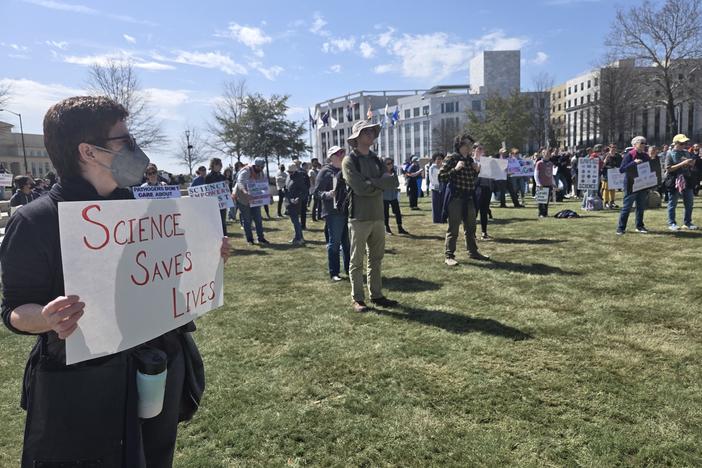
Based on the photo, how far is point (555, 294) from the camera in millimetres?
6148

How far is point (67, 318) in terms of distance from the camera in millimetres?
1538

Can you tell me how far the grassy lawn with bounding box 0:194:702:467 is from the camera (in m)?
3.03

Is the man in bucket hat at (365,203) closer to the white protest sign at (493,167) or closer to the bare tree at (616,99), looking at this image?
the white protest sign at (493,167)

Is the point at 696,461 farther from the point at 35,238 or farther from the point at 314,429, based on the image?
the point at 35,238

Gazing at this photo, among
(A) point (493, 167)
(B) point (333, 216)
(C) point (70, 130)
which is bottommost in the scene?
(B) point (333, 216)

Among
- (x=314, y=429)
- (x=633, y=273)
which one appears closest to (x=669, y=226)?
(x=633, y=273)

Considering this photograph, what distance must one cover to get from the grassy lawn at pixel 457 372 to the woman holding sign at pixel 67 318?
1486mm

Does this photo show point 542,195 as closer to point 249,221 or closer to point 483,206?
point 483,206

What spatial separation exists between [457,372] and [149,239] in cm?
295

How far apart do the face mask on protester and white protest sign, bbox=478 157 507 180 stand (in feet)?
34.9

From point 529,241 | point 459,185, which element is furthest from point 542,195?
point 459,185

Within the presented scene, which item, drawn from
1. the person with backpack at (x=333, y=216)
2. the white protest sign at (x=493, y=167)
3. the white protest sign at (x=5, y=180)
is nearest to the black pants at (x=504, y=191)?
the white protest sign at (x=493, y=167)

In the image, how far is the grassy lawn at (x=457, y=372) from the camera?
3.03m

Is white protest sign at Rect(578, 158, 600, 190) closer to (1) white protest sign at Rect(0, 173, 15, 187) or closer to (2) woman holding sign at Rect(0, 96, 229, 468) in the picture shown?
(2) woman holding sign at Rect(0, 96, 229, 468)
